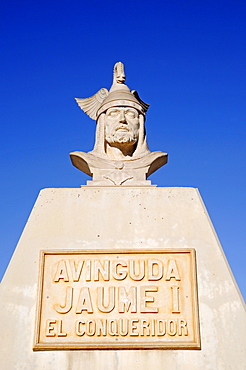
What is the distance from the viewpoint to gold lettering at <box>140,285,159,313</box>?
16.0ft

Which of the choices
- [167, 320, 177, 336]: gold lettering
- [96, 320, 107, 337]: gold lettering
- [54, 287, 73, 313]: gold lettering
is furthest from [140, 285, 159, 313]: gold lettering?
[54, 287, 73, 313]: gold lettering

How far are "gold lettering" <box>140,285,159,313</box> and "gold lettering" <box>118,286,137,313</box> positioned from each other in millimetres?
69

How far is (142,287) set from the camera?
196 inches

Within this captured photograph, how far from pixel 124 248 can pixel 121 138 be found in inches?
77.8

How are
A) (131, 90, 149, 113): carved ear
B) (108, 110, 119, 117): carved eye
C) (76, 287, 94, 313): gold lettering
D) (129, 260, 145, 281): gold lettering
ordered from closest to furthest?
(76, 287, 94, 313): gold lettering → (129, 260, 145, 281): gold lettering → (108, 110, 119, 117): carved eye → (131, 90, 149, 113): carved ear

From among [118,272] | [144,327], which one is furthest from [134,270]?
[144,327]

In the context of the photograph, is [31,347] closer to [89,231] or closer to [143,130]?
[89,231]

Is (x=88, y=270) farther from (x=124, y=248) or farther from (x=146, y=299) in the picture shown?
(x=146, y=299)

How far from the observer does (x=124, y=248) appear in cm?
517

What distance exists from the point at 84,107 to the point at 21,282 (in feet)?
11.6

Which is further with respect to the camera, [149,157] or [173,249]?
[149,157]

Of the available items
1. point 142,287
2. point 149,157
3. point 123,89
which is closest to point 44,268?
point 142,287

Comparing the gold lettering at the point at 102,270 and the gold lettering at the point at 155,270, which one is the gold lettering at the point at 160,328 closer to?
the gold lettering at the point at 155,270

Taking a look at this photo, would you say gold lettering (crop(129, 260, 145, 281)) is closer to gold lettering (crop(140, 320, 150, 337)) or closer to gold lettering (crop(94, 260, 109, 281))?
gold lettering (crop(94, 260, 109, 281))
